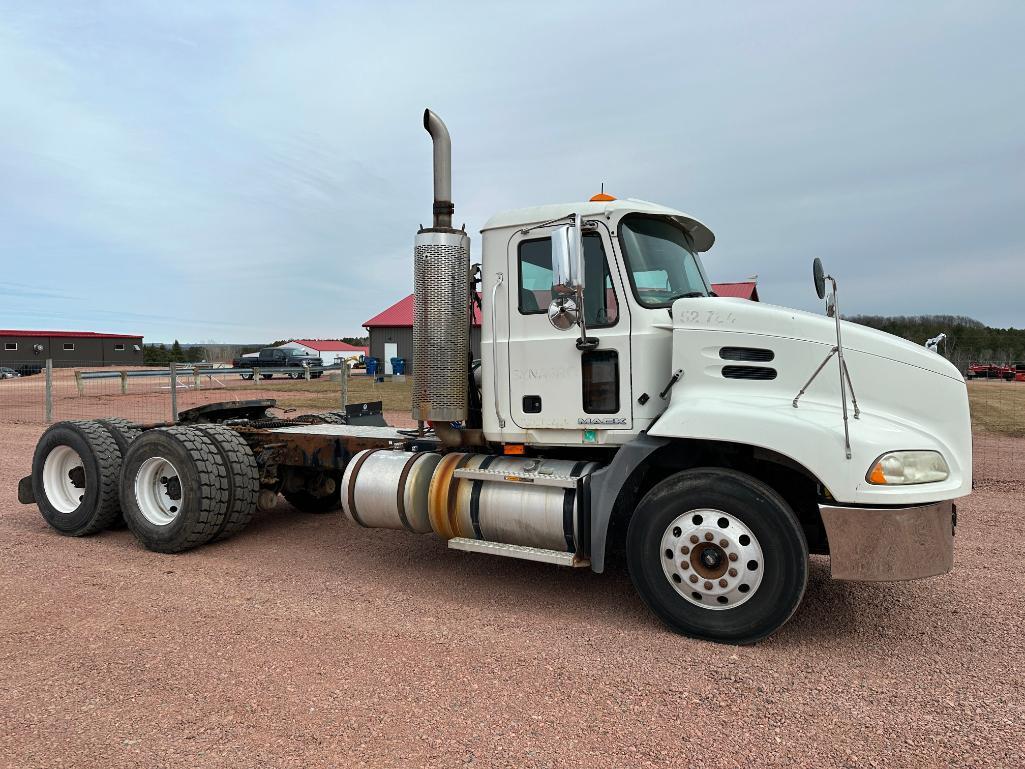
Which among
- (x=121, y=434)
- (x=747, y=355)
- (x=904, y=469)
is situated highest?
(x=747, y=355)

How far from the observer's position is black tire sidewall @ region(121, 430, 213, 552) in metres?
5.90

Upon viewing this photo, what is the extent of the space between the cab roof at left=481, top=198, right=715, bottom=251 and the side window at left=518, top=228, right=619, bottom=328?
0.55ft

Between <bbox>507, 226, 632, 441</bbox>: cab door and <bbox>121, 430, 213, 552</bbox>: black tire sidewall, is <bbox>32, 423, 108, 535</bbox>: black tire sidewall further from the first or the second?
<bbox>507, 226, 632, 441</bbox>: cab door

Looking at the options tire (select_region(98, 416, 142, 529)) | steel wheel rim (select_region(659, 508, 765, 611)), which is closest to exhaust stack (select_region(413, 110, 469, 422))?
steel wheel rim (select_region(659, 508, 765, 611))

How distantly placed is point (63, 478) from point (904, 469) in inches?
289

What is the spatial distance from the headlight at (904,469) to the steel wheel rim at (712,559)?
0.76 m

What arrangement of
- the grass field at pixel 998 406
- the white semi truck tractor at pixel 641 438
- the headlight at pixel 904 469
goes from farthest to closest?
1. the grass field at pixel 998 406
2. the white semi truck tractor at pixel 641 438
3. the headlight at pixel 904 469

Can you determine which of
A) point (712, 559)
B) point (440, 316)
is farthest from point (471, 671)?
point (440, 316)

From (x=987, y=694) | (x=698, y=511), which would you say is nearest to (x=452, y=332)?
(x=698, y=511)

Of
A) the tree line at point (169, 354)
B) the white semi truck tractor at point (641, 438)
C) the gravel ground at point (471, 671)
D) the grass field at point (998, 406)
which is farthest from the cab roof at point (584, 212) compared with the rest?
the tree line at point (169, 354)

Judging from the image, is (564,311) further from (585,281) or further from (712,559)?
(712,559)

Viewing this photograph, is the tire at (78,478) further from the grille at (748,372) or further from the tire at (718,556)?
the grille at (748,372)

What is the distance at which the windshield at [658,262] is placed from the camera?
471cm

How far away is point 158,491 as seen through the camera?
637 centimetres
